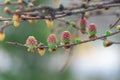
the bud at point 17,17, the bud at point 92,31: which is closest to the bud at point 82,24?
the bud at point 92,31

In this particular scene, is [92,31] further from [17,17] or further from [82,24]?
[17,17]

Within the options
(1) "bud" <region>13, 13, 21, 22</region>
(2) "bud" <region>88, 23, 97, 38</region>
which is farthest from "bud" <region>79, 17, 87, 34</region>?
(1) "bud" <region>13, 13, 21, 22</region>

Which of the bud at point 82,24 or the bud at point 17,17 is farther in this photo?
the bud at point 82,24

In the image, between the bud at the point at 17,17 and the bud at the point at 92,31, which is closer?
the bud at the point at 17,17

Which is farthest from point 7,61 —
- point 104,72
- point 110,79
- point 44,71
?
point 104,72

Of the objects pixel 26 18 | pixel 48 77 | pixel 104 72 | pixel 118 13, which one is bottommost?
pixel 104 72

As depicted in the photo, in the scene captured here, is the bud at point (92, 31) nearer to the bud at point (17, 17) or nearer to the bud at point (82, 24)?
the bud at point (82, 24)

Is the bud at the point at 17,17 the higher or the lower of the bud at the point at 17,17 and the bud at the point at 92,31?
the higher

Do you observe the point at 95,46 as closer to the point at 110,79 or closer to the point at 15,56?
the point at 110,79

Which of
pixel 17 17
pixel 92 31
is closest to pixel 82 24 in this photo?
pixel 92 31

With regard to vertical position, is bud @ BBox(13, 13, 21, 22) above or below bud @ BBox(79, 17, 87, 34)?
above

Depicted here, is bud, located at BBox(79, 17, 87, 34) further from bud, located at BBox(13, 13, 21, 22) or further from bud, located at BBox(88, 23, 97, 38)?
bud, located at BBox(13, 13, 21, 22)
